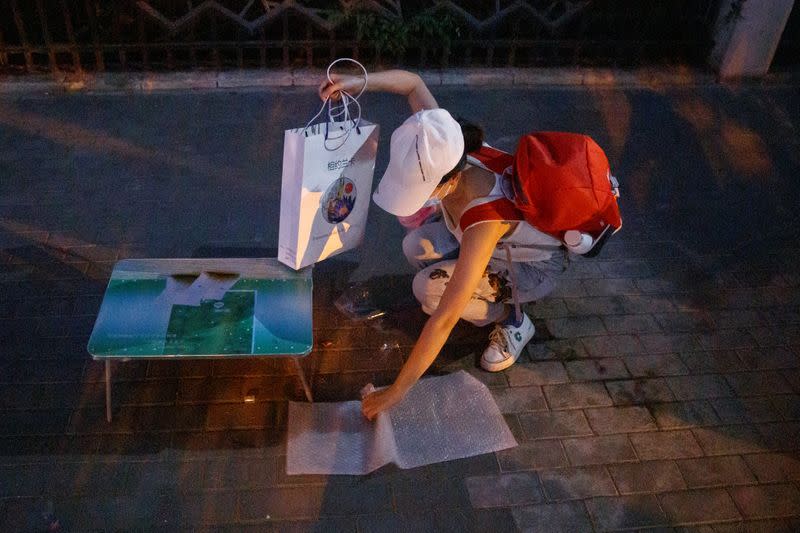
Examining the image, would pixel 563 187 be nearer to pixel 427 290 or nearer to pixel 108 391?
pixel 427 290

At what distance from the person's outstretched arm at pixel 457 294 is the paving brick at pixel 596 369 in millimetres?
1205

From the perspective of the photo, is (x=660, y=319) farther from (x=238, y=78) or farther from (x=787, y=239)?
(x=238, y=78)

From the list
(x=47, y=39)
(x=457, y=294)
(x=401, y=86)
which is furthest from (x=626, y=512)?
(x=47, y=39)

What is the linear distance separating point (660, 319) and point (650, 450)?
1021mm

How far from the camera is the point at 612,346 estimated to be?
160 inches

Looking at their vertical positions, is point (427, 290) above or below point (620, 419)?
above

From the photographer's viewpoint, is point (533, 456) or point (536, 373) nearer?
point (533, 456)

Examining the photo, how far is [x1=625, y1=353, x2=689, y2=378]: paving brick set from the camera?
3926mm

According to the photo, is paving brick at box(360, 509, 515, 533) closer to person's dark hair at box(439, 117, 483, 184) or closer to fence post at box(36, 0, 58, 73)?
person's dark hair at box(439, 117, 483, 184)

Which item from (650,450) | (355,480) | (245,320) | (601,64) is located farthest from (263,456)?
(601,64)

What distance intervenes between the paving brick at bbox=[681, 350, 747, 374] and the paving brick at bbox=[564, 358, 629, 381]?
0.41 metres

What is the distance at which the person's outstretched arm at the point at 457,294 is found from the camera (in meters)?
2.94

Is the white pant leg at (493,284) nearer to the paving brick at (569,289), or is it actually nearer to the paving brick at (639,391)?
the paving brick at (569,289)

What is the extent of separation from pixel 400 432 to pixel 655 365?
1561 mm
